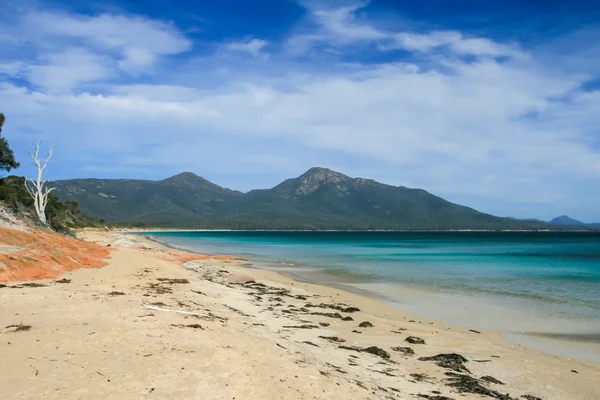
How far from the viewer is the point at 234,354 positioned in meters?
7.68

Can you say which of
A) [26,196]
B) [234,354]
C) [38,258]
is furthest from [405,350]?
[26,196]

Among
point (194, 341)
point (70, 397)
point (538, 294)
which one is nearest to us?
point (70, 397)

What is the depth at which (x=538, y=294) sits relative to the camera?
71.3 feet

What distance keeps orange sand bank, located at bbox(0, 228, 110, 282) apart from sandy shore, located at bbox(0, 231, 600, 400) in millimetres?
1243

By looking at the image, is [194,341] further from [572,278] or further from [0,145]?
[0,145]

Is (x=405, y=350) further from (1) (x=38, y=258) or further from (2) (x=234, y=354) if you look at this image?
(1) (x=38, y=258)

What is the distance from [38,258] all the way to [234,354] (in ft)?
43.0

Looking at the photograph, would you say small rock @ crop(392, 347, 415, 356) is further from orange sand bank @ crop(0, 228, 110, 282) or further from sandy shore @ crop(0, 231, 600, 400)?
orange sand bank @ crop(0, 228, 110, 282)

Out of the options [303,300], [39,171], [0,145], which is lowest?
[303,300]

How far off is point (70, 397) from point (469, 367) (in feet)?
26.9

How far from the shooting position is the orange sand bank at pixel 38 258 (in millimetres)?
14672

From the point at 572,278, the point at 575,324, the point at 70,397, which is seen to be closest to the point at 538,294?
the point at 575,324

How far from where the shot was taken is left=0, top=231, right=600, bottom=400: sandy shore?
6141 mm

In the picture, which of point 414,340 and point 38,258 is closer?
point 414,340
